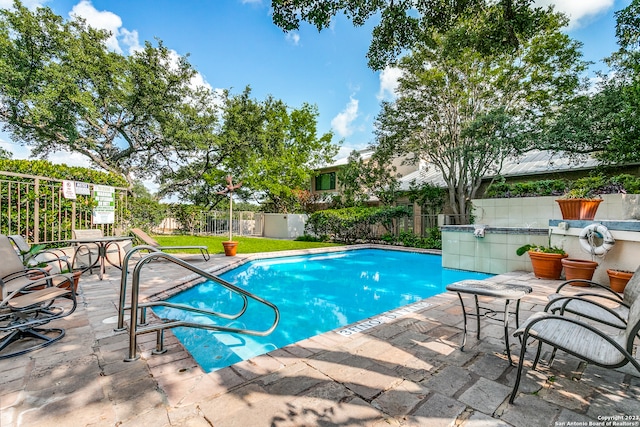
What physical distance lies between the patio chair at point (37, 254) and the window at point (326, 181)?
17325 mm

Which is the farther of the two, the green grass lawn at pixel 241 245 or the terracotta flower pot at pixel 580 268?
the green grass lawn at pixel 241 245

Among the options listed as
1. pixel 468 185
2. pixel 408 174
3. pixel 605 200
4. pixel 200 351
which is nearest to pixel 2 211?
pixel 200 351

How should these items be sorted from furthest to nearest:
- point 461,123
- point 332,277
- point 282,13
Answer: point 461,123
point 332,277
point 282,13

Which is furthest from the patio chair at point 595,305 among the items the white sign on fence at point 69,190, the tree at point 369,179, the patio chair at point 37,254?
the tree at point 369,179

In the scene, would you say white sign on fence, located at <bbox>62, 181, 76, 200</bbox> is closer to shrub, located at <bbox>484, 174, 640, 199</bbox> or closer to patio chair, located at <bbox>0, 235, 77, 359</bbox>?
patio chair, located at <bbox>0, 235, 77, 359</bbox>

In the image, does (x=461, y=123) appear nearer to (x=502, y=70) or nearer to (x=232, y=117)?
(x=502, y=70)

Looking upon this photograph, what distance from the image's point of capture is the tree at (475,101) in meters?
10.5

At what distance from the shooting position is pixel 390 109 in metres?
12.9

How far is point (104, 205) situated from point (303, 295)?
19.9 ft

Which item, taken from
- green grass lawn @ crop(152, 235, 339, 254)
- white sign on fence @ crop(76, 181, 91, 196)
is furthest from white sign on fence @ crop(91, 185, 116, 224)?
green grass lawn @ crop(152, 235, 339, 254)

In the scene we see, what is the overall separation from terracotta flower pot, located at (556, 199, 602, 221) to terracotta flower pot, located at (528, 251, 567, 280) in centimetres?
93

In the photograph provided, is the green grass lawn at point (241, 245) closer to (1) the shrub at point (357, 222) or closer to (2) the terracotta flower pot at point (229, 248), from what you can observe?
(2) the terracotta flower pot at point (229, 248)

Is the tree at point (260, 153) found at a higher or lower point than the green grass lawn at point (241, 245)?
higher

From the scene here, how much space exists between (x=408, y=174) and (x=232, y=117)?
41.8 feet
